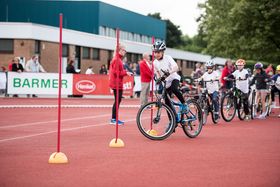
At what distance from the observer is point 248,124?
17.0m

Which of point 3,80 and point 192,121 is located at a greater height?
point 3,80

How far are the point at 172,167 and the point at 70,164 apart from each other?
4.81ft

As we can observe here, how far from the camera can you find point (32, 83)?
1146 inches

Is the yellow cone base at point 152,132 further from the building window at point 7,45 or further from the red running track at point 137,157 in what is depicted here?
the building window at point 7,45

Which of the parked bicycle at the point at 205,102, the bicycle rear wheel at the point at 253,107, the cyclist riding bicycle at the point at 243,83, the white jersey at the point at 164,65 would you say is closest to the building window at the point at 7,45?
the bicycle rear wheel at the point at 253,107

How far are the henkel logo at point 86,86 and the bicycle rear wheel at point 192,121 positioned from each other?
17.4m

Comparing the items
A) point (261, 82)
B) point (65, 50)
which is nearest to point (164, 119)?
point (261, 82)

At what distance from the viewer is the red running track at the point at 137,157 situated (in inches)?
297

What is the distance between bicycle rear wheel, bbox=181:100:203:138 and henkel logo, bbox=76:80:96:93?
17.4 metres

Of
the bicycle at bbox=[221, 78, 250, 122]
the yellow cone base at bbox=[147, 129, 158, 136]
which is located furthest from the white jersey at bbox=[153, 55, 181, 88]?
the bicycle at bbox=[221, 78, 250, 122]

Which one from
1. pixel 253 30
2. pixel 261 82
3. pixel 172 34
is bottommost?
pixel 261 82

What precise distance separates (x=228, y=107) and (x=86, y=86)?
13482 mm

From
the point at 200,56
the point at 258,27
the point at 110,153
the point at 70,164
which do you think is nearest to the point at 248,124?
the point at 110,153

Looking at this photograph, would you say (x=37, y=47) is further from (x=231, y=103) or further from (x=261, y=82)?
(x=231, y=103)
